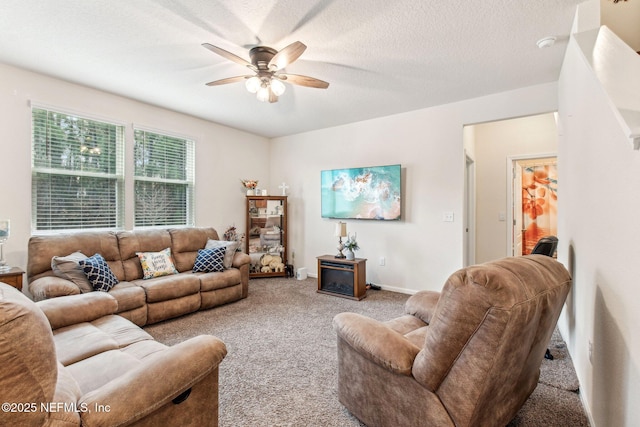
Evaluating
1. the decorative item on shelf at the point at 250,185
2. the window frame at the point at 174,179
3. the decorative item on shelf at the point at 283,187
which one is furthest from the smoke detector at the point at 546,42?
the window frame at the point at 174,179

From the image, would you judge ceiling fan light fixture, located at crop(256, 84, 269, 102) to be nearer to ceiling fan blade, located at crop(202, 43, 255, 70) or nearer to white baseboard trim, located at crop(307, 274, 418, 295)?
ceiling fan blade, located at crop(202, 43, 255, 70)

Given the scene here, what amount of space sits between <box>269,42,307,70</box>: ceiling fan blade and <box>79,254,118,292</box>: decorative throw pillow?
2.56 metres

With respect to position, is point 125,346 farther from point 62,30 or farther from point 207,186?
point 207,186

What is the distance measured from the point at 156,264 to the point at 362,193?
118 inches

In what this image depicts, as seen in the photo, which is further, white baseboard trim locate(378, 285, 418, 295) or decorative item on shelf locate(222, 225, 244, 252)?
decorative item on shelf locate(222, 225, 244, 252)

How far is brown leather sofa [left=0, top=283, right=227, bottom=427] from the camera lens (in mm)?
846

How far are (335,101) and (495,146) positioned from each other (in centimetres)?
285

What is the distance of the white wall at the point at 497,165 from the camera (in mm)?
4574

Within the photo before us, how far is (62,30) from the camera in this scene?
238cm

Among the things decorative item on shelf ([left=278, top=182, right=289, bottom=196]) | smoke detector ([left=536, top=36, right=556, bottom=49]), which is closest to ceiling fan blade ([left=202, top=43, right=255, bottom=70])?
smoke detector ([left=536, top=36, right=556, bottom=49])

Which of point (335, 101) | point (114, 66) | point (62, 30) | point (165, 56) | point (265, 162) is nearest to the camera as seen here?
point (62, 30)

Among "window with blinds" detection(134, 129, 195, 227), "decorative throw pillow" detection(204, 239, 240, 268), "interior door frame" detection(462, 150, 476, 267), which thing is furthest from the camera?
"interior door frame" detection(462, 150, 476, 267)

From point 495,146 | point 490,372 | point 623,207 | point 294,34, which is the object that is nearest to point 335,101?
point 294,34

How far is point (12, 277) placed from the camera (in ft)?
8.61
